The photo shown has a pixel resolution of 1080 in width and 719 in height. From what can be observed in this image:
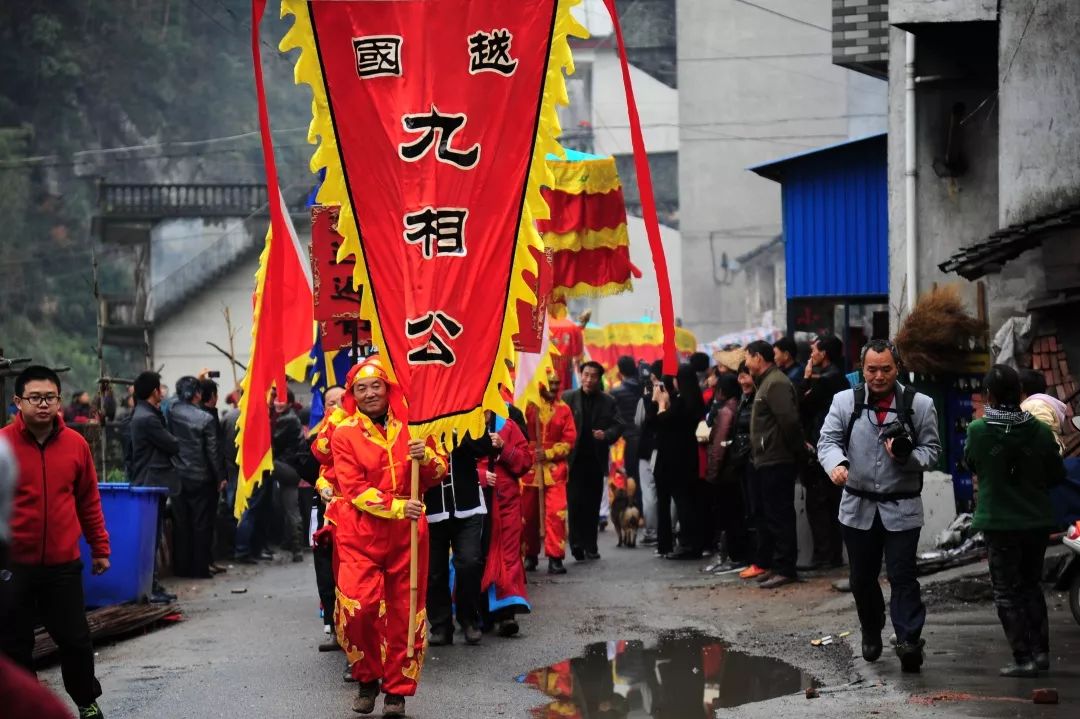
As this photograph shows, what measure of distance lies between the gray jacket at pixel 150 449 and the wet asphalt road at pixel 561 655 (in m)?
1.31

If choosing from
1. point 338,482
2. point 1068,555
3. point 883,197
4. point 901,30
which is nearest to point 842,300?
point 883,197

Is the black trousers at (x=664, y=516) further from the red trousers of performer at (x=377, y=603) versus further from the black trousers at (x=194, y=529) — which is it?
the red trousers of performer at (x=377, y=603)

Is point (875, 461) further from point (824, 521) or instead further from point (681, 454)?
point (681, 454)

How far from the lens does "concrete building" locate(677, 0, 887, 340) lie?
1665 inches

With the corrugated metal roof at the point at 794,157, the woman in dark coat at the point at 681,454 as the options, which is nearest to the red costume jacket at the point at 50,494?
the woman in dark coat at the point at 681,454

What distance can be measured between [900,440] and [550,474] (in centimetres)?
688

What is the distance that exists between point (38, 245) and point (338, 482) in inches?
1533

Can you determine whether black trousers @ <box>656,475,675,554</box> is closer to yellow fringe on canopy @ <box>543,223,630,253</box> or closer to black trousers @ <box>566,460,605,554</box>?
black trousers @ <box>566,460,605,554</box>

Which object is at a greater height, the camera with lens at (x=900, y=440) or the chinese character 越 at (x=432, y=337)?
the chinese character 越 at (x=432, y=337)

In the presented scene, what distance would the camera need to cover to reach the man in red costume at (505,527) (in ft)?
37.7

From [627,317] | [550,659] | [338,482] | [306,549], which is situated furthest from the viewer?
[627,317]

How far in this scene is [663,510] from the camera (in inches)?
658

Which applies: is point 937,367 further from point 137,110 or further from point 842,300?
point 137,110

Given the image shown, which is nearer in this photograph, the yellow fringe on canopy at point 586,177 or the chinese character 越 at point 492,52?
the chinese character 越 at point 492,52
